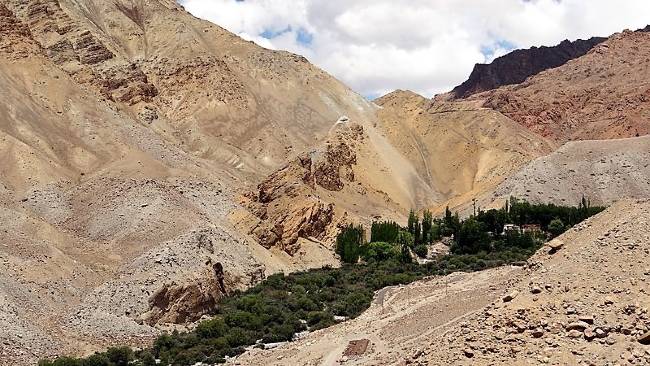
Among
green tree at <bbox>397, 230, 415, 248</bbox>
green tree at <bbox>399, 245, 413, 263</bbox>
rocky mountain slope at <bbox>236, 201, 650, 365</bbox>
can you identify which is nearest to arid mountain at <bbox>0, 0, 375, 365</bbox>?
green tree at <bbox>399, 245, 413, 263</bbox>

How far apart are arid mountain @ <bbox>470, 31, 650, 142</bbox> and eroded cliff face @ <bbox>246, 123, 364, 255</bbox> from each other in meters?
54.8

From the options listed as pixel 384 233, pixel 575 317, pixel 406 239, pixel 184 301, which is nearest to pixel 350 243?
pixel 384 233

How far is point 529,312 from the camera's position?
15.5 meters

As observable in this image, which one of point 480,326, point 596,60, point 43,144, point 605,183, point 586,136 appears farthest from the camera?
point 596,60

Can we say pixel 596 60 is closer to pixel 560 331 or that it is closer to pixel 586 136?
pixel 586 136

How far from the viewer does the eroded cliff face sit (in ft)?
181

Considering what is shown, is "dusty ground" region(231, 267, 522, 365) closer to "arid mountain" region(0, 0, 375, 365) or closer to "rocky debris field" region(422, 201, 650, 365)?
"rocky debris field" region(422, 201, 650, 365)

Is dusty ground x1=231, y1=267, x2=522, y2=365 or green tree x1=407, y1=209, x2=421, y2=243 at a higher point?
green tree x1=407, y1=209, x2=421, y2=243

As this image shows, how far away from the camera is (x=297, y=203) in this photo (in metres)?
58.8

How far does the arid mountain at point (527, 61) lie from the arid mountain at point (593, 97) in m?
33.9

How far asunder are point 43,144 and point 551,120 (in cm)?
9593

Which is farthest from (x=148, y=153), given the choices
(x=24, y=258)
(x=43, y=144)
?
(x=24, y=258)

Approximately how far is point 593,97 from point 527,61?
68704 millimetres

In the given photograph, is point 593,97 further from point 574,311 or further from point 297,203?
point 574,311
